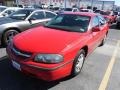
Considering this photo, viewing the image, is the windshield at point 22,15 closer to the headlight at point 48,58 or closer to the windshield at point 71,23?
the windshield at point 71,23

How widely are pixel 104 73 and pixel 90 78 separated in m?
0.60

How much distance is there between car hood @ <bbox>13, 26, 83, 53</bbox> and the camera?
164 inches

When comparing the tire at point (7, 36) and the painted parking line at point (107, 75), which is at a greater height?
the tire at point (7, 36)

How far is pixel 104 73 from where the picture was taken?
17.7 ft

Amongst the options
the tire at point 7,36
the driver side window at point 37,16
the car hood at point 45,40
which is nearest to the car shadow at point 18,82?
the car hood at point 45,40

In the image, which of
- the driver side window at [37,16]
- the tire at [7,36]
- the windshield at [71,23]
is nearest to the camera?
the windshield at [71,23]

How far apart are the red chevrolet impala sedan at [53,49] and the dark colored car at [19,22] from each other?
2003mm

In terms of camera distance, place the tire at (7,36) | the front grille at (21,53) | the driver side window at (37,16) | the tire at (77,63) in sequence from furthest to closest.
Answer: the driver side window at (37,16)
the tire at (7,36)
the tire at (77,63)
the front grille at (21,53)

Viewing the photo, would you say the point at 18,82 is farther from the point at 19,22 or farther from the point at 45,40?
the point at 19,22

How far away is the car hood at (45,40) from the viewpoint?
4.17m

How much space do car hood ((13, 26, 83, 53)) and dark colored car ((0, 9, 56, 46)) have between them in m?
2.10

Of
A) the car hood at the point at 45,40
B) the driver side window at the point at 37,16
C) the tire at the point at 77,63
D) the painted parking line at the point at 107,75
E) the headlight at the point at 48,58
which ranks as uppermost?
the driver side window at the point at 37,16

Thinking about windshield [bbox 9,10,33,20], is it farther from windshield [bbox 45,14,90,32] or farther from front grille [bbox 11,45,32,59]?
front grille [bbox 11,45,32,59]

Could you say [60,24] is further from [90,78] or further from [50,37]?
[90,78]
